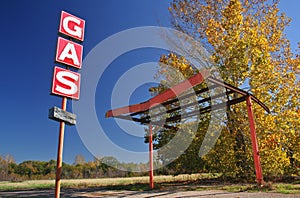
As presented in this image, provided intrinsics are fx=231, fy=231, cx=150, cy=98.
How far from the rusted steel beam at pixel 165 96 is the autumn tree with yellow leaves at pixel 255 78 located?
156 inches

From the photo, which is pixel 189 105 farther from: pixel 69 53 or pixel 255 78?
pixel 69 53

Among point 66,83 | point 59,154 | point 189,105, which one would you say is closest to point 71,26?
point 66,83

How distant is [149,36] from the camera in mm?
14039

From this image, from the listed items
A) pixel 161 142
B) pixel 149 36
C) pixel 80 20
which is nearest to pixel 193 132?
pixel 161 142

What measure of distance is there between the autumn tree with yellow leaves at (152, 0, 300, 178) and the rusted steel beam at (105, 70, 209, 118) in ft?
13.0

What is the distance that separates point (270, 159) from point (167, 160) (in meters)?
5.76

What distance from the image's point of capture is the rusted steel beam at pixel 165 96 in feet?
24.2

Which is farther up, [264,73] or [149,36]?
→ [149,36]

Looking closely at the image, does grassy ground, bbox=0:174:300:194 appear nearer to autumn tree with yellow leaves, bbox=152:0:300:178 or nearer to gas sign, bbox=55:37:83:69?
autumn tree with yellow leaves, bbox=152:0:300:178

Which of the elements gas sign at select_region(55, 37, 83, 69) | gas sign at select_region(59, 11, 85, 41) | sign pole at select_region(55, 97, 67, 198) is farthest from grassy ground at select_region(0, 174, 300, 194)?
gas sign at select_region(59, 11, 85, 41)

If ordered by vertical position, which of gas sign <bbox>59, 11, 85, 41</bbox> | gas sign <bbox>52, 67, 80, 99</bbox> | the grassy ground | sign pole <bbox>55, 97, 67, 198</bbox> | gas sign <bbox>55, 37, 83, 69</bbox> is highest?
gas sign <bbox>59, 11, 85, 41</bbox>

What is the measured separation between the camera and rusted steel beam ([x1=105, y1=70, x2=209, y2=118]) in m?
7.37

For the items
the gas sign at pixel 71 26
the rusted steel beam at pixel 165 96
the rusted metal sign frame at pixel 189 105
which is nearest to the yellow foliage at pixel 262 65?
the rusted metal sign frame at pixel 189 105

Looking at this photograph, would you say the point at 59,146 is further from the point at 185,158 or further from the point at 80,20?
the point at 185,158
